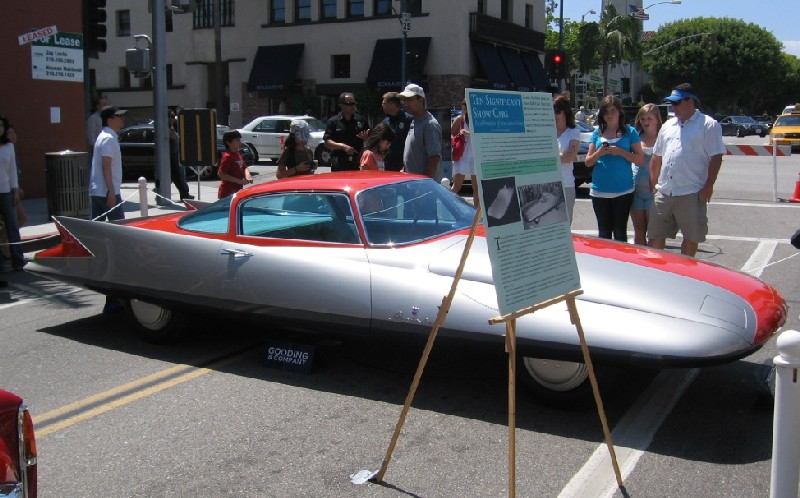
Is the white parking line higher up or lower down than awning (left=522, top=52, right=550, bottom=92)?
lower down

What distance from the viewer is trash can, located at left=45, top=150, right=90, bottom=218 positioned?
37.3 ft

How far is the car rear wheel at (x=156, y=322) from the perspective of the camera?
20.0 ft

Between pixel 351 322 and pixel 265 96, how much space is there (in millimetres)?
36589

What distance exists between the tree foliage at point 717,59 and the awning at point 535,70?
31737 millimetres

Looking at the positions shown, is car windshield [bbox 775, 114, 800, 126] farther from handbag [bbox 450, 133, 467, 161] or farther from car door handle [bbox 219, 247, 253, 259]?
car door handle [bbox 219, 247, 253, 259]

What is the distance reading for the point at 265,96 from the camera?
40.2 m

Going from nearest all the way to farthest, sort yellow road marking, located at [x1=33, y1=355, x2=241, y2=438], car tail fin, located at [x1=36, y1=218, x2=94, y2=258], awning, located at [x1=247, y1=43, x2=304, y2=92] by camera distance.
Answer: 1. yellow road marking, located at [x1=33, y1=355, x2=241, y2=438]
2. car tail fin, located at [x1=36, y1=218, x2=94, y2=258]
3. awning, located at [x1=247, y1=43, x2=304, y2=92]

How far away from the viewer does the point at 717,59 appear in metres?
72.4

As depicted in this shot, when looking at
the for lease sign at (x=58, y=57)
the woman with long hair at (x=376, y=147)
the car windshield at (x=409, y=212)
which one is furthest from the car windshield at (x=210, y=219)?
the for lease sign at (x=58, y=57)

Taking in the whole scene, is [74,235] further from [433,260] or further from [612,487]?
[612,487]

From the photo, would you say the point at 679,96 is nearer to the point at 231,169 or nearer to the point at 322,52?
the point at 231,169

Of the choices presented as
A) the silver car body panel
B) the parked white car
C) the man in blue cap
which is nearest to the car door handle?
the silver car body panel

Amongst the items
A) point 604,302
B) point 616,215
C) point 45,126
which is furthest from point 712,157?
point 45,126

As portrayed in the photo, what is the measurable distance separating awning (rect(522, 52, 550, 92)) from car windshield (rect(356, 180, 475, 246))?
36.6 meters
